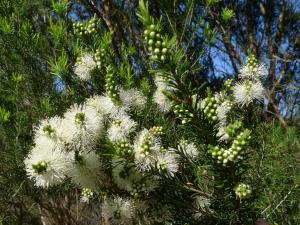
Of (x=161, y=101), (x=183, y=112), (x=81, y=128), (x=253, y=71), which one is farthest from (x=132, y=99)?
(x=253, y=71)

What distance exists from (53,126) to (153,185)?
57 centimetres

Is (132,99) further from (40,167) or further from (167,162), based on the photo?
(40,167)

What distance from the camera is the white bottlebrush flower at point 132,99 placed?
7.84 feet

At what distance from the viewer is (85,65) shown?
8.15ft

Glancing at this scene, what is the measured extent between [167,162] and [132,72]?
781mm

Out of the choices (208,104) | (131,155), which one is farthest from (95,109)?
(208,104)

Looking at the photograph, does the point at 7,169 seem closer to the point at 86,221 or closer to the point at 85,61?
the point at 85,61

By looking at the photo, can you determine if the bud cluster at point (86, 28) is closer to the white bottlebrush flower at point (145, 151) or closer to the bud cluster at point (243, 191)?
the white bottlebrush flower at point (145, 151)

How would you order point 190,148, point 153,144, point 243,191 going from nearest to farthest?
point 243,191, point 153,144, point 190,148

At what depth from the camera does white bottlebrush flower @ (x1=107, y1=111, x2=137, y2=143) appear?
2203 millimetres

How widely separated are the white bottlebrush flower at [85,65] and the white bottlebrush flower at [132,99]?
0.20 m

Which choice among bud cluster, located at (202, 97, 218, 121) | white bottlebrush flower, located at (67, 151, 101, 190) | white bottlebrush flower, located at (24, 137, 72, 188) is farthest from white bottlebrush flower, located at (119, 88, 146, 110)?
bud cluster, located at (202, 97, 218, 121)

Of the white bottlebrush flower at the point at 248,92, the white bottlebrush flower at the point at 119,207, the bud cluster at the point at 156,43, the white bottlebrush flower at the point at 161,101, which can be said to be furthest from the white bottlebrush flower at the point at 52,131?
the white bottlebrush flower at the point at 248,92

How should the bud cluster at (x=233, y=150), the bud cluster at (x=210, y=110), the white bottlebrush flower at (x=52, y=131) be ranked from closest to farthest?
the bud cluster at (x=233, y=150) < the bud cluster at (x=210, y=110) < the white bottlebrush flower at (x=52, y=131)
